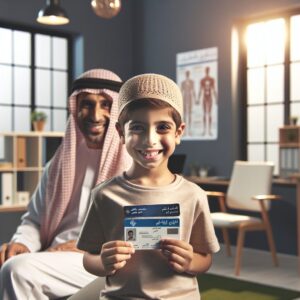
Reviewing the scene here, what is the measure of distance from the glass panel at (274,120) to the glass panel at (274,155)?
3.1 inches

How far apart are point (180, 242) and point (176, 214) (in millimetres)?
54

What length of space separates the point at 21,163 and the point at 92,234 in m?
5.26

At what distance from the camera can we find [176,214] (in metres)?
1.04

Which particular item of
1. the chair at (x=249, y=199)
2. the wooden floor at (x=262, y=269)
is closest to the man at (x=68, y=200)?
the wooden floor at (x=262, y=269)

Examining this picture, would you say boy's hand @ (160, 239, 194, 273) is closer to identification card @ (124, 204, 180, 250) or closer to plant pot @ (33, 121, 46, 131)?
identification card @ (124, 204, 180, 250)

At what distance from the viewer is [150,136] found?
1.09m

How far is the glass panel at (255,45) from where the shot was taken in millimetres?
6535

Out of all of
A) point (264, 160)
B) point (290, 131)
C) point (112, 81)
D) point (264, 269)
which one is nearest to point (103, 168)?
point (112, 81)

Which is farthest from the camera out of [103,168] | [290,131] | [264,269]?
[290,131]

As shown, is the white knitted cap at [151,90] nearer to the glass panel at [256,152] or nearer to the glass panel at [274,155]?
the glass panel at [274,155]

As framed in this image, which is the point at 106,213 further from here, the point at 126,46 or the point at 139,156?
the point at 126,46

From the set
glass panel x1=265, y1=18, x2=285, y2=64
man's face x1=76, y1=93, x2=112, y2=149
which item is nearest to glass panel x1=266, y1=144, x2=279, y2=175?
glass panel x1=265, y1=18, x2=285, y2=64

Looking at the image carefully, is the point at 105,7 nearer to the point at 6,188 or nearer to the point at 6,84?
the point at 6,188

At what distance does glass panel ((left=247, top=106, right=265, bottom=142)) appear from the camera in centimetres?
655
